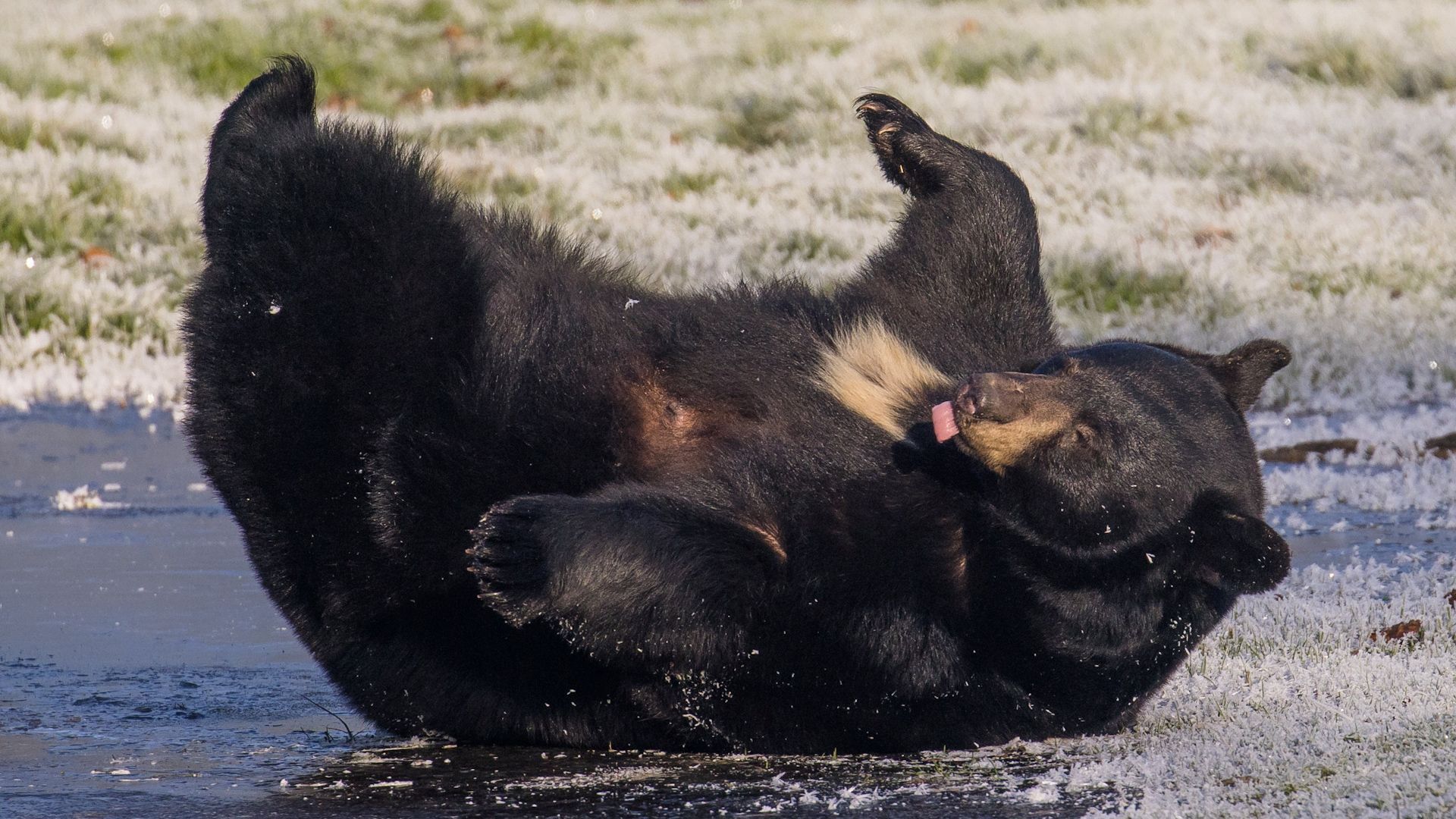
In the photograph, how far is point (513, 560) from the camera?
3389 mm

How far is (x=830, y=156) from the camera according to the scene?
1262cm

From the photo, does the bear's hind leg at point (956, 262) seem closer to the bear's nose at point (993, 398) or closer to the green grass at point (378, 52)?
the bear's nose at point (993, 398)

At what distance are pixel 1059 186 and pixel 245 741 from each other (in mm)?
8544

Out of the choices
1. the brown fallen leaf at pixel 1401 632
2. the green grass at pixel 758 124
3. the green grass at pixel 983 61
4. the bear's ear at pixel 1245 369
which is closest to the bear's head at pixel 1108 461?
the bear's ear at pixel 1245 369

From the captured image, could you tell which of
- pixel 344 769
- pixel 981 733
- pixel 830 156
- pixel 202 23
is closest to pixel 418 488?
pixel 344 769

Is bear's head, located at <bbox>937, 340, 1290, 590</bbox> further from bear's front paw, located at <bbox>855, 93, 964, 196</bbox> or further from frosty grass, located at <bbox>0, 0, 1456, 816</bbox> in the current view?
bear's front paw, located at <bbox>855, 93, 964, 196</bbox>

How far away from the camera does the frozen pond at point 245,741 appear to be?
321cm

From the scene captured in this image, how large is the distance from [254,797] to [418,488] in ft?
2.51

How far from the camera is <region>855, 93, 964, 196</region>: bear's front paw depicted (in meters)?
4.79

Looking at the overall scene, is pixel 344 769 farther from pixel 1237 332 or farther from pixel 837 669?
pixel 1237 332

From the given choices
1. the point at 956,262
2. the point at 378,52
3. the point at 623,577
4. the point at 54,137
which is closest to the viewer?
the point at 623,577

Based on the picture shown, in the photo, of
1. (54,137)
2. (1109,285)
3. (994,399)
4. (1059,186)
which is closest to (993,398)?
(994,399)

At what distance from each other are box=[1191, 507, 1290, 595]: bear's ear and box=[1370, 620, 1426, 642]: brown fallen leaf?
3.20 ft

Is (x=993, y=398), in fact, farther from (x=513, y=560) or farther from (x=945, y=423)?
(x=513, y=560)
